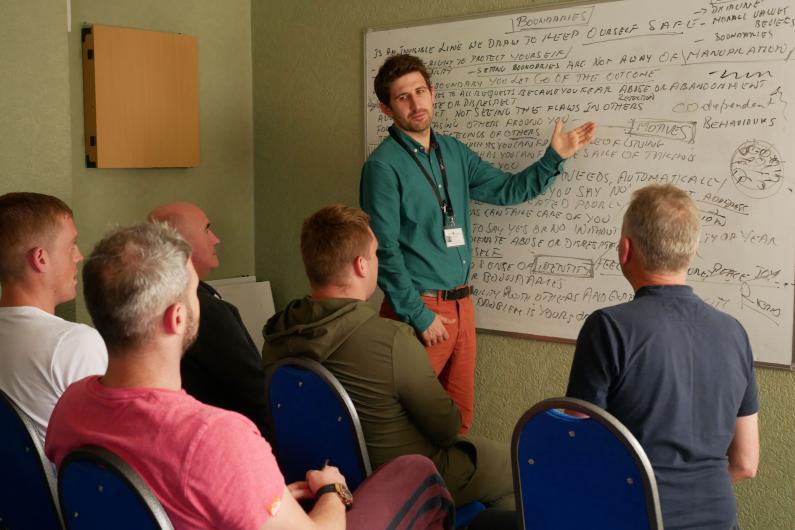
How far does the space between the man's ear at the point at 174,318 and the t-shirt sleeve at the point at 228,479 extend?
7.7 inches

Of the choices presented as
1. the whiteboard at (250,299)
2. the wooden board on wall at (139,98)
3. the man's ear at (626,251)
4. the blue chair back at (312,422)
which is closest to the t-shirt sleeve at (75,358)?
the blue chair back at (312,422)

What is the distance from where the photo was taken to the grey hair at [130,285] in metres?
1.40

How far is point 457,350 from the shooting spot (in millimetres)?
3416

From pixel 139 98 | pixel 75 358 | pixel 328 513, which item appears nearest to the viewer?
pixel 328 513

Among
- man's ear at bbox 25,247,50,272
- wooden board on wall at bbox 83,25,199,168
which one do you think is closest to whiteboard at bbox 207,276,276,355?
wooden board on wall at bbox 83,25,199,168

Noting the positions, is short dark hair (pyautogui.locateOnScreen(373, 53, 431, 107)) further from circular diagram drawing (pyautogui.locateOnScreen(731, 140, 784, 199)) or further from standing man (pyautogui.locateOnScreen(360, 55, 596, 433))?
circular diagram drawing (pyautogui.locateOnScreen(731, 140, 784, 199))

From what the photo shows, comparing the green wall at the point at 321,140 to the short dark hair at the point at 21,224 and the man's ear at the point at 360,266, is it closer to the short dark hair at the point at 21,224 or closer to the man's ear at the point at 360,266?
the man's ear at the point at 360,266

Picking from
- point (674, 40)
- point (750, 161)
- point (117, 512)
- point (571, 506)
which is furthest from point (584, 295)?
point (117, 512)

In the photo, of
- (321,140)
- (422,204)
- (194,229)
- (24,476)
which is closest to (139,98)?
(321,140)

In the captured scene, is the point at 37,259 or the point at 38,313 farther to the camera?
the point at 37,259

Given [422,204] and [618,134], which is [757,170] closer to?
[618,134]

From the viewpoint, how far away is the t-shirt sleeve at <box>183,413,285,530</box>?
1.29m

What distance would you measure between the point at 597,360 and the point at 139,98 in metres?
2.99

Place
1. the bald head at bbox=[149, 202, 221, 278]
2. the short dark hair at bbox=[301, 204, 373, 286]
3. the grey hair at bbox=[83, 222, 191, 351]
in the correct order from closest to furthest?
the grey hair at bbox=[83, 222, 191, 351] < the short dark hair at bbox=[301, 204, 373, 286] < the bald head at bbox=[149, 202, 221, 278]
